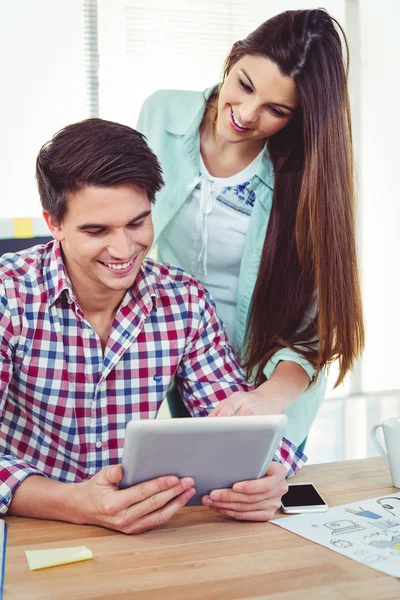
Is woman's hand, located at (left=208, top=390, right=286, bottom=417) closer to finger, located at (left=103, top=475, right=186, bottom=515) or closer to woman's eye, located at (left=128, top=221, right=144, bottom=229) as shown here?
finger, located at (left=103, top=475, right=186, bottom=515)

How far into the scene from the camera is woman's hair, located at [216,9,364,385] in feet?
5.14

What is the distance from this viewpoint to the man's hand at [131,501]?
44.7 inches

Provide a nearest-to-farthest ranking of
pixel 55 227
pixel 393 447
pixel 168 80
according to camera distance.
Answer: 1. pixel 393 447
2. pixel 55 227
3. pixel 168 80

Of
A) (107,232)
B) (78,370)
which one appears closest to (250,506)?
(78,370)

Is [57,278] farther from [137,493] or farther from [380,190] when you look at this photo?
[380,190]

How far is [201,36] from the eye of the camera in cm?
418

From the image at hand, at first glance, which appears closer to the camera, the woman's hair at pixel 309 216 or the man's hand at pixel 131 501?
the man's hand at pixel 131 501

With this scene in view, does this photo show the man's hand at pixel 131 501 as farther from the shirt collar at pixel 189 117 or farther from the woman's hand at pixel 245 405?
the shirt collar at pixel 189 117

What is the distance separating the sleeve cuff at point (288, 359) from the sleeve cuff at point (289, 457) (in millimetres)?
211

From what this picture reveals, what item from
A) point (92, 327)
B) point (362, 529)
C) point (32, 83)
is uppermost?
point (32, 83)

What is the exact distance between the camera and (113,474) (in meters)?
1.16

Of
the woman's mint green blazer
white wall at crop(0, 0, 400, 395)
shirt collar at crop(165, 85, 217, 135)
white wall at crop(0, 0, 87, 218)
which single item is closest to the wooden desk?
the woman's mint green blazer

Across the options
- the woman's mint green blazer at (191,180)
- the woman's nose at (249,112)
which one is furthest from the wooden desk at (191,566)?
the woman's nose at (249,112)

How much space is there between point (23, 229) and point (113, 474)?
76 cm
